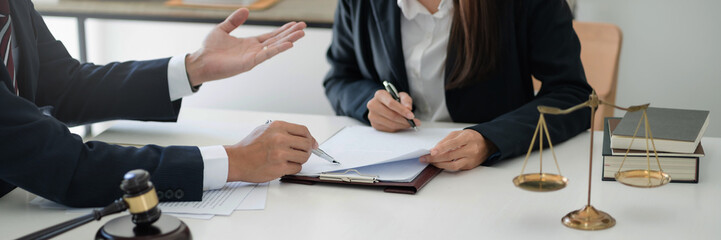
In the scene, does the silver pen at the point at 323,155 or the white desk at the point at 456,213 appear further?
the silver pen at the point at 323,155

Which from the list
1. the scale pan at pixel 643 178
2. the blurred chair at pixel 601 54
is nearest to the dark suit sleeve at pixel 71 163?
the scale pan at pixel 643 178

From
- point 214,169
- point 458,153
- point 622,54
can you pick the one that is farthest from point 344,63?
point 622,54

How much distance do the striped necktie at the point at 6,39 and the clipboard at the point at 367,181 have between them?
19.7 inches

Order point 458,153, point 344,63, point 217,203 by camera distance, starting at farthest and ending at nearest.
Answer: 1. point 344,63
2. point 458,153
3. point 217,203

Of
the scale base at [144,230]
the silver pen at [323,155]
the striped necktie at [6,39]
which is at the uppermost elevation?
the striped necktie at [6,39]

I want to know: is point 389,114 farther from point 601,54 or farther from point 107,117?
point 601,54

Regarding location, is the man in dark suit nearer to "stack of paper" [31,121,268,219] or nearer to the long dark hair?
"stack of paper" [31,121,268,219]

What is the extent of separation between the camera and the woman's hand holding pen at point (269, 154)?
4.22 feet

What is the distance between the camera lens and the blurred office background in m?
3.39

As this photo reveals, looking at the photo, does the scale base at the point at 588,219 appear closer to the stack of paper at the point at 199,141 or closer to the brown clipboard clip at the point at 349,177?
the brown clipboard clip at the point at 349,177

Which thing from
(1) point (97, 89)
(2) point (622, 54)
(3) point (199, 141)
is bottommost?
(2) point (622, 54)

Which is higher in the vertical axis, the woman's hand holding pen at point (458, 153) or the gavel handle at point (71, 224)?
the gavel handle at point (71, 224)

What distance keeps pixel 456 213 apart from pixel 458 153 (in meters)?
0.22

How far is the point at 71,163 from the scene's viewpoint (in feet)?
3.87
